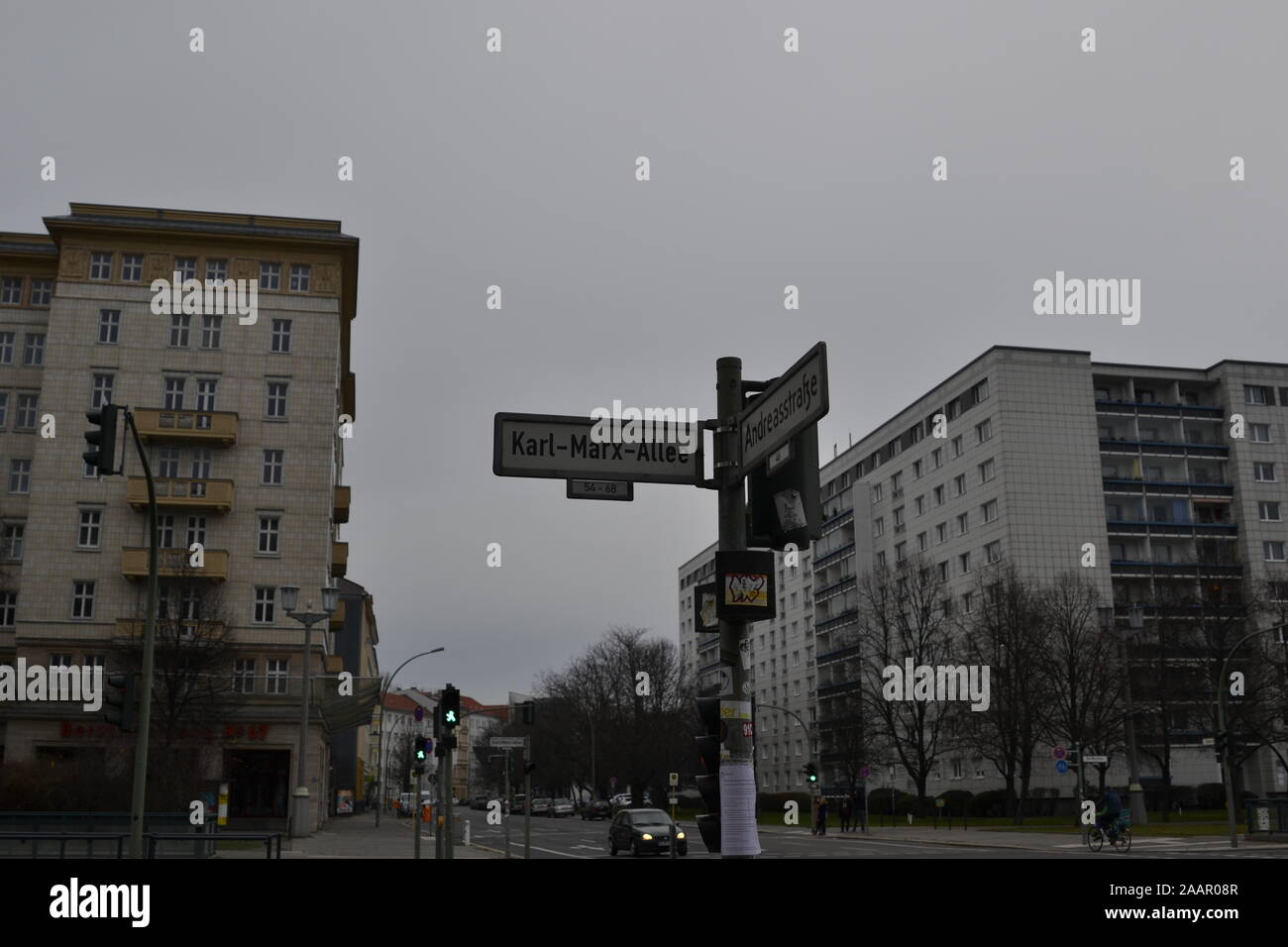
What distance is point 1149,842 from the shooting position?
120 feet

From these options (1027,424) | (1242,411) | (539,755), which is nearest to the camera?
(1027,424)

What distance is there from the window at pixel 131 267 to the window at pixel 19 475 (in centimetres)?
1060

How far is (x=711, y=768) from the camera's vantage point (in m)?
6.39

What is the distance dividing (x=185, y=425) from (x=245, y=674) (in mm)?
11698

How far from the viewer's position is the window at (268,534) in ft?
182

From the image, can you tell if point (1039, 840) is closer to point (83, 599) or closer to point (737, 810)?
point (737, 810)

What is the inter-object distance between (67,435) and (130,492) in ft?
14.2

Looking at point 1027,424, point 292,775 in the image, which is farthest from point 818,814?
point 1027,424

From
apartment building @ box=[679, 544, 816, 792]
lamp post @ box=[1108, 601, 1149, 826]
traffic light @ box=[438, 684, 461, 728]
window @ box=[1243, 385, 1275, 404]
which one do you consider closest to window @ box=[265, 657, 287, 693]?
traffic light @ box=[438, 684, 461, 728]

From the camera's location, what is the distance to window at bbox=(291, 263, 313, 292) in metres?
58.4

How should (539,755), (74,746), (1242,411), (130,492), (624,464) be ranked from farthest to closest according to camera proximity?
(539,755)
(1242,411)
(130,492)
(74,746)
(624,464)

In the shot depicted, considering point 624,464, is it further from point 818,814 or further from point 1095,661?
point 1095,661

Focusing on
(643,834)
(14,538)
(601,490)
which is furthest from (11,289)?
(601,490)

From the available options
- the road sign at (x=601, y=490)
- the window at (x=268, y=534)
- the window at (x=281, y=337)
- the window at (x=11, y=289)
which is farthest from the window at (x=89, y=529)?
the road sign at (x=601, y=490)
